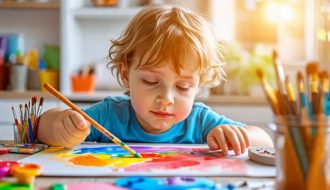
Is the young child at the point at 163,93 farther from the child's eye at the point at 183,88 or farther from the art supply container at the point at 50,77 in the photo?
the art supply container at the point at 50,77

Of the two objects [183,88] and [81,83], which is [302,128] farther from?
[81,83]

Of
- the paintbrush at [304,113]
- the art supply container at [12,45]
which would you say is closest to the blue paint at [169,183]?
the paintbrush at [304,113]

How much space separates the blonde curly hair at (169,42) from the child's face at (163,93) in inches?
0.8

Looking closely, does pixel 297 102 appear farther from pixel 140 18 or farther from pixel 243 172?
pixel 140 18

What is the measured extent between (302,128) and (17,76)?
94.9 inches

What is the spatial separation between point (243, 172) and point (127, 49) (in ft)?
1.70

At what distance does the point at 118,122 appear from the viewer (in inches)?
54.2

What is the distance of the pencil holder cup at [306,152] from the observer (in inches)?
25.4

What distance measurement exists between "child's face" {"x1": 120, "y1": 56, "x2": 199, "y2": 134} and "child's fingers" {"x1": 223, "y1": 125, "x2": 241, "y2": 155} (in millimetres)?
136

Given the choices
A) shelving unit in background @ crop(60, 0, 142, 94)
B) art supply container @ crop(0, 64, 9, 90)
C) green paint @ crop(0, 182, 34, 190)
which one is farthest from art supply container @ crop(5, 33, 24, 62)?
green paint @ crop(0, 182, 34, 190)

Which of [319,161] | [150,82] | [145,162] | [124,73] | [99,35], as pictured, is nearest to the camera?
[319,161]

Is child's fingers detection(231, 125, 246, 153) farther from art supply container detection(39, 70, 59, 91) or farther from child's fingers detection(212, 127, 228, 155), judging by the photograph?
art supply container detection(39, 70, 59, 91)

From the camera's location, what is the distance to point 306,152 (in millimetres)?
648

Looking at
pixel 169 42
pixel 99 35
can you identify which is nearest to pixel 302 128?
pixel 169 42
